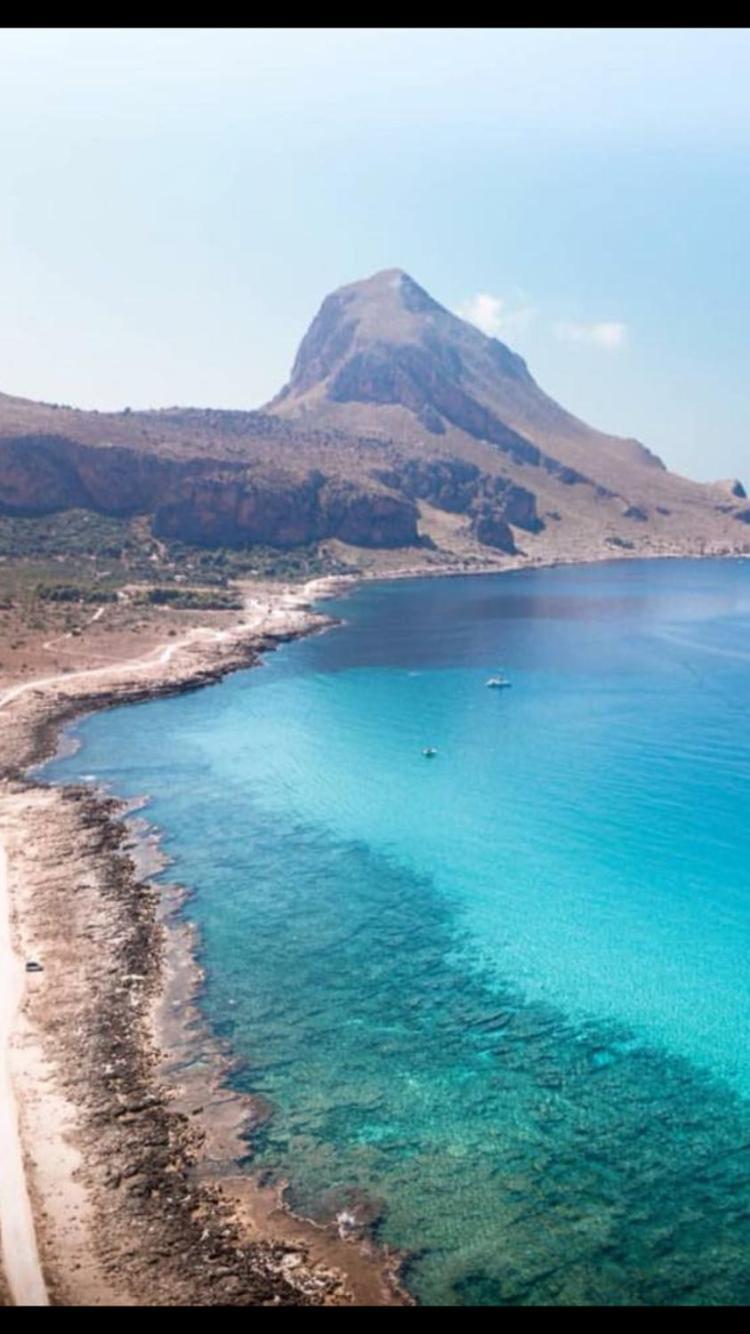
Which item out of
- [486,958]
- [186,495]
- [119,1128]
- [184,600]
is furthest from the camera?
[186,495]

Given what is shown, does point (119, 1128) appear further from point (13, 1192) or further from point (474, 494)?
→ point (474, 494)

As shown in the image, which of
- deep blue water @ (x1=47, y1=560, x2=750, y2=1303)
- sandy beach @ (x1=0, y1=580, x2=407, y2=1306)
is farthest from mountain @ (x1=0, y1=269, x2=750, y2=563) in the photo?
sandy beach @ (x1=0, y1=580, x2=407, y2=1306)

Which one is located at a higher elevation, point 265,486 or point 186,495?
point 265,486

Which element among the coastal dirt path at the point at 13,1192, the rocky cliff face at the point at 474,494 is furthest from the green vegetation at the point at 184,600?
the coastal dirt path at the point at 13,1192

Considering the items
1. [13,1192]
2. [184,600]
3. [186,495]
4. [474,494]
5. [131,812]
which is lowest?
[13,1192]

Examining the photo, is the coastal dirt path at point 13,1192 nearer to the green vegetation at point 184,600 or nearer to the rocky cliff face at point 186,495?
the green vegetation at point 184,600

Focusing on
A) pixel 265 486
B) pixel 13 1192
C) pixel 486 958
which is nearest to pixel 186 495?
pixel 265 486
